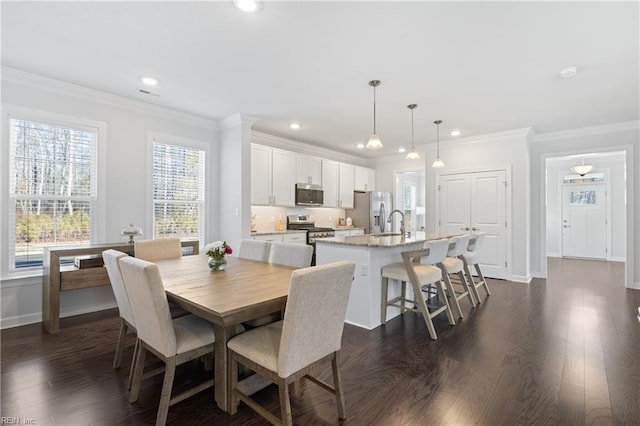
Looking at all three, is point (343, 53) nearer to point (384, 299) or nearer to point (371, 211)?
point (384, 299)

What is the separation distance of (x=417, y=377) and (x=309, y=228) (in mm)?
3797

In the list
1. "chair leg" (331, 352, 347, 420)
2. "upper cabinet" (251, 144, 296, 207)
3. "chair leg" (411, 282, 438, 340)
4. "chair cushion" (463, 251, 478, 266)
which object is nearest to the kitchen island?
"chair leg" (411, 282, 438, 340)

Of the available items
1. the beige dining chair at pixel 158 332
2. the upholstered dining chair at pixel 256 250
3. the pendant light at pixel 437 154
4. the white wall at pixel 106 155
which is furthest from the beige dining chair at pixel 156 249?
the pendant light at pixel 437 154

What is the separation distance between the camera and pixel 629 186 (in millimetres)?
4805

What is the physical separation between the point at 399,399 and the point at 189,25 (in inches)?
119

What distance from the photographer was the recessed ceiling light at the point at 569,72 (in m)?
2.96

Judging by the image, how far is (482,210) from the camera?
554 cm

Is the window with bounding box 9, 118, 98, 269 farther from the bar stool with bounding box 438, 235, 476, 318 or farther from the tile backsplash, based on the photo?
the bar stool with bounding box 438, 235, 476, 318

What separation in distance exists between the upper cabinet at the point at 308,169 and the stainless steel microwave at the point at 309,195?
109 millimetres

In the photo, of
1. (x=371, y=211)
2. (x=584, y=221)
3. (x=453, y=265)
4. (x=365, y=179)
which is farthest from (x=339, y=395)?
(x=584, y=221)

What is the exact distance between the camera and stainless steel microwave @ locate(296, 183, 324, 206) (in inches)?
223

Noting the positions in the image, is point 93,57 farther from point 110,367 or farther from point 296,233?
point 296,233

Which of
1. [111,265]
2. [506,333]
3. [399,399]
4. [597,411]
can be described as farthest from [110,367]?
[506,333]

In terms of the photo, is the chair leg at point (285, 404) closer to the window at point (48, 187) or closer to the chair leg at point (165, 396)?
the chair leg at point (165, 396)
